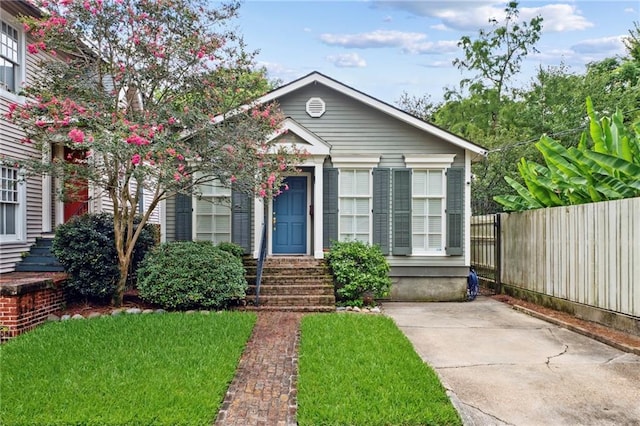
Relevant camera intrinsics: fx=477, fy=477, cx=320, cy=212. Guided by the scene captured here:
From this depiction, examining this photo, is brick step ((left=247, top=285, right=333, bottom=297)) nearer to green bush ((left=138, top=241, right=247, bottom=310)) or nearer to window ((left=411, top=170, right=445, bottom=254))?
green bush ((left=138, top=241, right=247, bottom=310))

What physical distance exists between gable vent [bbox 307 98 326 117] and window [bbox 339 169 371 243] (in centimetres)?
151

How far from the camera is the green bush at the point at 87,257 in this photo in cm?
869

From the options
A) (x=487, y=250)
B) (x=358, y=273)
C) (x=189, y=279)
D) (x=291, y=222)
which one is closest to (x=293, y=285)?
(x=358, y=273)

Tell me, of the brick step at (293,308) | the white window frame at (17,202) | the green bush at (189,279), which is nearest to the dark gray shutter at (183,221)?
the green bush at (189,279)

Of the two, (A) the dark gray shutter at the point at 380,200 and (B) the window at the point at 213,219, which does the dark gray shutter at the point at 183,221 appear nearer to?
Result: (B) the window at the point at 213,219

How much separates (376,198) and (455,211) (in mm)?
1906

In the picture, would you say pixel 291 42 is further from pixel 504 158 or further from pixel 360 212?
pixel 504 158

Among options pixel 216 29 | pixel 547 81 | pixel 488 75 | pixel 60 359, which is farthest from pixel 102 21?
pixel 488 75

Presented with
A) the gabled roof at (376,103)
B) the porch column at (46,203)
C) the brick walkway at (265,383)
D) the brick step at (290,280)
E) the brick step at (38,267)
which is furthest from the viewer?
the gabled roof at (376,103)

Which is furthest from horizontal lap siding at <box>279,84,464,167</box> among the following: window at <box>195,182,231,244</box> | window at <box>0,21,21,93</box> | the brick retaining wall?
the brick retaining wall

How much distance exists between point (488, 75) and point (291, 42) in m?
16.3

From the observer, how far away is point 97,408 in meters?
4.45

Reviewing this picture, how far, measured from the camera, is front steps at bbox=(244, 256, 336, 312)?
9.62m

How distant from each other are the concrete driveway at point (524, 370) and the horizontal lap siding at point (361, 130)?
4079mm
